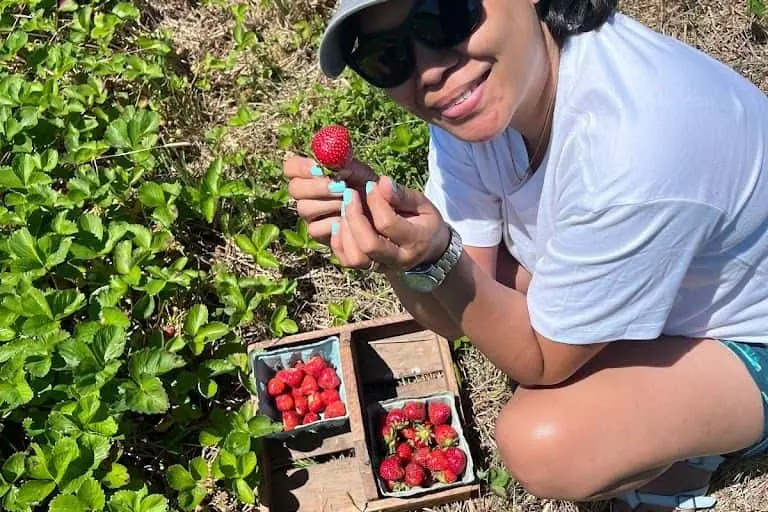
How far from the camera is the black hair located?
4.74 ft

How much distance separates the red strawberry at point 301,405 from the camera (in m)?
2.42

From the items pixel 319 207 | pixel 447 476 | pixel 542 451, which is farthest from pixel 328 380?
pixel 319 207

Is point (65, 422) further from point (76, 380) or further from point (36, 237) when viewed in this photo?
point (36, 237)

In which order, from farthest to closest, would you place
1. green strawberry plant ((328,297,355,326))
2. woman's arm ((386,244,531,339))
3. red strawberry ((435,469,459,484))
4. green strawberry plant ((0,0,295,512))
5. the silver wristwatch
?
green strawberry plant ((328,297,355,326)) < red strawberry ((435,469,459,484)) < green strawberry plant ((0,0,295,512)) < woman's arm ((386,244,531,339)) < the silver wristwatch

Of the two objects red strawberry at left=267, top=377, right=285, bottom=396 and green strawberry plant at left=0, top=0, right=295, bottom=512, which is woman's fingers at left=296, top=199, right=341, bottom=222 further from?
red strawberry at left=267, top=377, right=285, bottom=396

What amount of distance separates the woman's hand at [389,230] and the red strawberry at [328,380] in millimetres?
978

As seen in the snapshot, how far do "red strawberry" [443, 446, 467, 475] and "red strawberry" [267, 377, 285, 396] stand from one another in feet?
1.78

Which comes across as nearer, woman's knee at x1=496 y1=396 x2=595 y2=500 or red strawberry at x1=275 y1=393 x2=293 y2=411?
woman's knee at x1=496 y1=396 x2=595 y2=500

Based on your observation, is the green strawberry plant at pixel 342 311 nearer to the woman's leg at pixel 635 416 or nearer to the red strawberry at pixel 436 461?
the red strawberry at pixel 436 461

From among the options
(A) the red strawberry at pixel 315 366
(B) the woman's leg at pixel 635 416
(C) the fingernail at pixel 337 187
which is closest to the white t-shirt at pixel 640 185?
(B) the woman's leg at pixel 635 416

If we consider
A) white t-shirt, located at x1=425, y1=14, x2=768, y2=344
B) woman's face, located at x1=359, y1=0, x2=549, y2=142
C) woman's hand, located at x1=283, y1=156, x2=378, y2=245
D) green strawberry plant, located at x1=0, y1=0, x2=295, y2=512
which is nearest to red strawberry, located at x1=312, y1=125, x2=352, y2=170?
woman's hand, located at x1=283, y1=156, x2=378, y2=245

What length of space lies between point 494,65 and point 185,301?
163 centimetres

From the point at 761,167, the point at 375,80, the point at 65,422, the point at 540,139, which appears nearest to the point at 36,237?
the point at 65,422

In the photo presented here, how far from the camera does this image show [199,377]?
7.72ft
